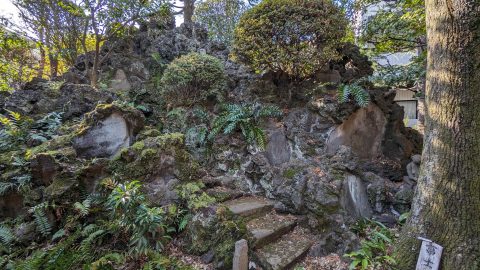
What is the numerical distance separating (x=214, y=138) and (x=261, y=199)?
161 cm

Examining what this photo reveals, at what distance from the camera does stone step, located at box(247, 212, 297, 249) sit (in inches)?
145

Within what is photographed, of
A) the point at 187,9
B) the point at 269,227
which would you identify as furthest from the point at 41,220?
the point at 187,9

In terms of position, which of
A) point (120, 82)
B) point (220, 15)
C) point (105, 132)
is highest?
point (220, 15)

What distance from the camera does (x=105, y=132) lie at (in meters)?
4.74

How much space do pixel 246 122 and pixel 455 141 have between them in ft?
10.7

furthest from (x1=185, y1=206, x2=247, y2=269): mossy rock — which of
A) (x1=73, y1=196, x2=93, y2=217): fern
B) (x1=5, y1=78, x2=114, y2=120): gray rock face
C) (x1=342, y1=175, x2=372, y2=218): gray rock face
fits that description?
(x1=5, y1=78, x2=114, y2=120): gray rock face

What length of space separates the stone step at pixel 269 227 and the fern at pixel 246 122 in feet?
4.60

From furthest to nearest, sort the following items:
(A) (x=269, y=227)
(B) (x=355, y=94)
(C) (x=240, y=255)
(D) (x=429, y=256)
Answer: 1. (B) (x=355, y=94)
2. (A) (x=269, y=227)
3. (C) (x=240, y=255)
4. (D) (x=429, y=256)

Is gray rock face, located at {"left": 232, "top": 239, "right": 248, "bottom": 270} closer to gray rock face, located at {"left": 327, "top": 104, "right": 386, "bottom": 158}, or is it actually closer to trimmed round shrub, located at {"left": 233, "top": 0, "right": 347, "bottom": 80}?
gray rock face, located at {"left": 327, "top": 104, "right": 386, "bottom": 158}

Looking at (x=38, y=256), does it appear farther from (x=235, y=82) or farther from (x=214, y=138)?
(x=235, y=82)

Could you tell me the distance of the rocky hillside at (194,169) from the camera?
3521mm

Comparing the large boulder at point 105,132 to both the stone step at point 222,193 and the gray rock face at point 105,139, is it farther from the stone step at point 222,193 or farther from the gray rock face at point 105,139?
the stone step at point 222,193

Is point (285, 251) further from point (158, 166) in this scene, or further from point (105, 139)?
point (105, 139)

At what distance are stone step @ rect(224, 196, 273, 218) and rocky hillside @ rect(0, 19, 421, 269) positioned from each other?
70 mm
